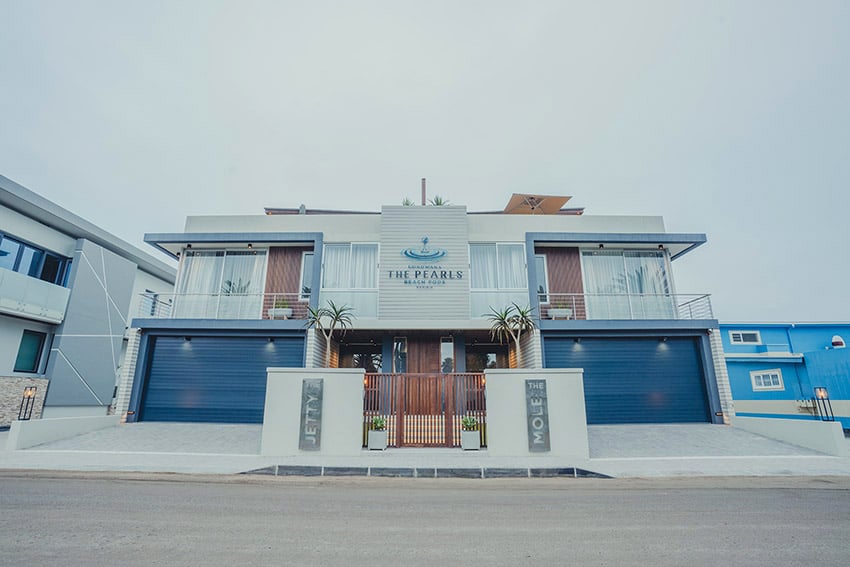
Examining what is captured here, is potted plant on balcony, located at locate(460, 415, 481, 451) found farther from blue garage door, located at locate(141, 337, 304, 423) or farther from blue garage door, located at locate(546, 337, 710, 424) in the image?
blue garage door, located at locate(141, 337, 304, 423)

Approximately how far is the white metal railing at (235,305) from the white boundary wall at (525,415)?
25.6ft

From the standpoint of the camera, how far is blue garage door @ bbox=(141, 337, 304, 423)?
12984mm

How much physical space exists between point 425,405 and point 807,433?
9.65m

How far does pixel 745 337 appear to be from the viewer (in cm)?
1967

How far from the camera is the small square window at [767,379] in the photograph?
57.4 ft

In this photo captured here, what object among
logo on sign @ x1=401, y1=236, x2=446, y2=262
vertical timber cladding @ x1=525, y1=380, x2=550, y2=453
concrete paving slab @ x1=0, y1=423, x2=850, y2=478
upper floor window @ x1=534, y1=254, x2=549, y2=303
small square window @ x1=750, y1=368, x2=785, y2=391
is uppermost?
logo on sign @ x1=401, y1=236, x2=446, y2=262

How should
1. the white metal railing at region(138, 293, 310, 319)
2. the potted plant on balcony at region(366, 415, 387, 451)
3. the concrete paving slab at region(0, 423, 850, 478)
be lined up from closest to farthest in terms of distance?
1. the concrete paving slab at region(0, 423, 850, 478)
2. the potted plant on balcony at region(366, 415, 387, 451)
3. the white metal railing at region(138, 293, 310, 319)

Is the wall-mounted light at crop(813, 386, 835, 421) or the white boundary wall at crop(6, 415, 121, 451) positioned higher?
the wall-mounted light at crop(813, 386, 835, 421)

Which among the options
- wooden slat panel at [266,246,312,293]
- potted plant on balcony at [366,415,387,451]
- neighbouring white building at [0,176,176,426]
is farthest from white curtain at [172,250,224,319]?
potted plant on balcony at [366,415,387,451]

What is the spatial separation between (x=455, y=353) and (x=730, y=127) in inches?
1026

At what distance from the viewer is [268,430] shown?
866 centimetres

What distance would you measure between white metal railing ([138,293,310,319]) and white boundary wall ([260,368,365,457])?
5.16 m

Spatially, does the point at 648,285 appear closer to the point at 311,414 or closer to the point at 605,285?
the point at 605,285

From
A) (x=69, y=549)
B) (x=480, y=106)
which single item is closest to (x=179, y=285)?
(x=69, y=549)
